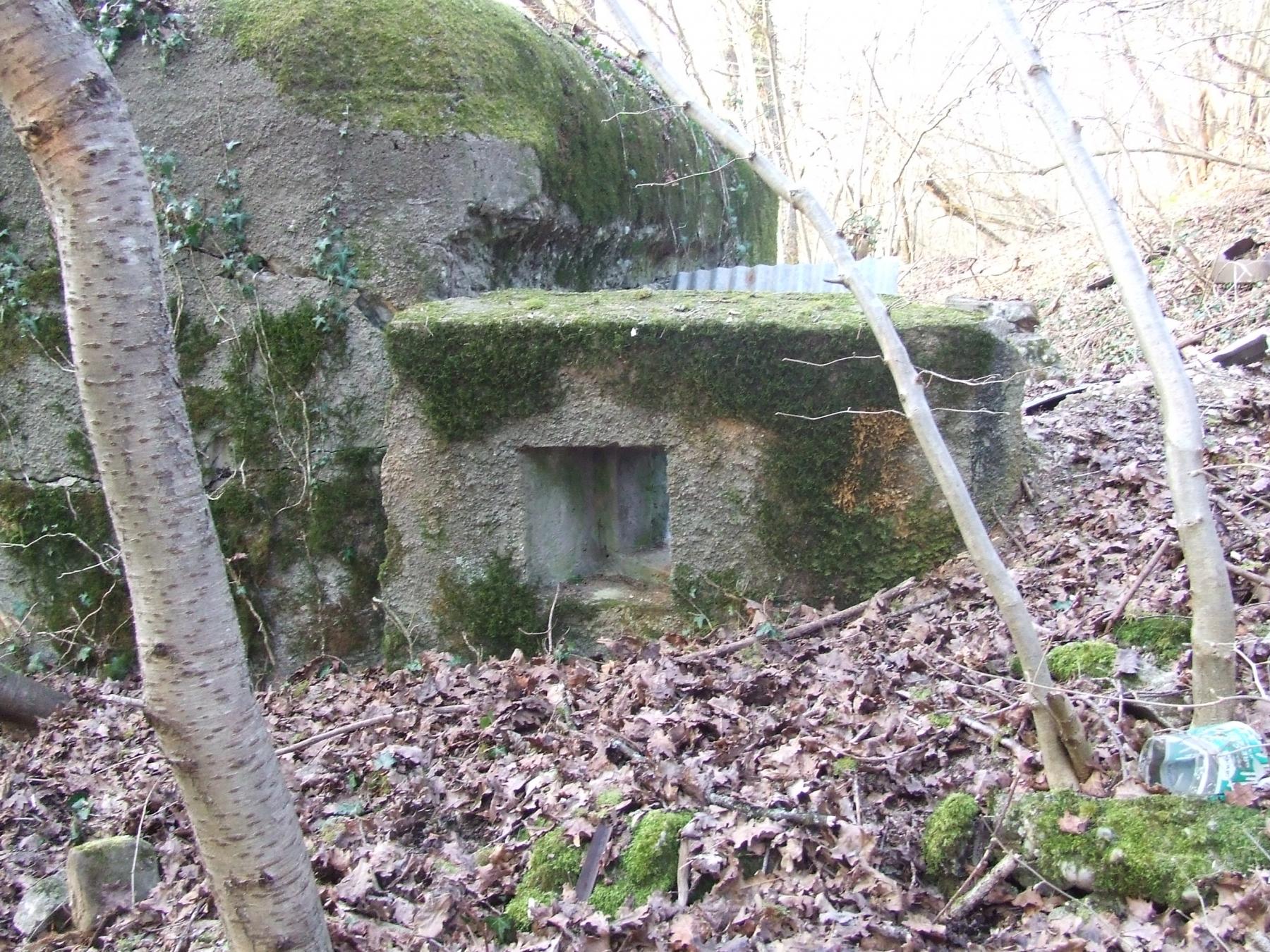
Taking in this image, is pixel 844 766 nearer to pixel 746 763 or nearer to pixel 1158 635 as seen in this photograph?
pixel 746 763

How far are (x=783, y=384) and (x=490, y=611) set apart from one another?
175 centimetres

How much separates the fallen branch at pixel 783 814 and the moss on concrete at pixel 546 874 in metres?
0.46

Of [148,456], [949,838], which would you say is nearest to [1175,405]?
[949,838]

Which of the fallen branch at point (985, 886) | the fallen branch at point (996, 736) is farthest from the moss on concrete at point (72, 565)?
the fallen branch at point (985, 886)

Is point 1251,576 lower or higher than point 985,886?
higher

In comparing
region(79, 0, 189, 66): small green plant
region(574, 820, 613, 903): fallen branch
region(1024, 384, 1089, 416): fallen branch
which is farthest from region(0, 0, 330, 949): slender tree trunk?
region(1024, 384, 1089, 416): fallen branch

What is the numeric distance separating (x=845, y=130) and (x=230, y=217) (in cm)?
1201

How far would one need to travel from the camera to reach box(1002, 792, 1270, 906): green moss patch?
2.23 metres

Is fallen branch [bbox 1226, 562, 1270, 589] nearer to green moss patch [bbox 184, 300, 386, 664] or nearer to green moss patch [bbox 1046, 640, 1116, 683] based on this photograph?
green moss patch [bbox 1046, 640, 1116, 683]

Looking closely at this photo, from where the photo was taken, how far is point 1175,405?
2484mm

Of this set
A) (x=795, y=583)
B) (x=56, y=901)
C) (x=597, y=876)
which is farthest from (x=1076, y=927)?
(x=56, y=901)

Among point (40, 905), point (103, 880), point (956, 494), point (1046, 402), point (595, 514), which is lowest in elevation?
point (40, 905)

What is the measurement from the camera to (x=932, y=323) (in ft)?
13.4

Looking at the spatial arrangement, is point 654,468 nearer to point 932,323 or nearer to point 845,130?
point 932,323
